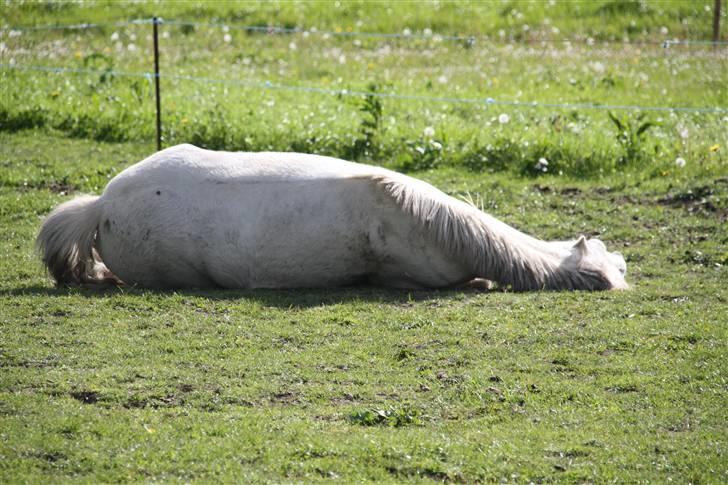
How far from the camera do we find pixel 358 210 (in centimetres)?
629

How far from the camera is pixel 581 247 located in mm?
6449

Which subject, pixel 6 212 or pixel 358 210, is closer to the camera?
pixel 358 210

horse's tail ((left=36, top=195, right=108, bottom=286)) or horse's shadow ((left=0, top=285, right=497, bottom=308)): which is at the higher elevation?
horse's tail ((left=36, top=195, right=108, bottom=286))

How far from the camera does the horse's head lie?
639cm

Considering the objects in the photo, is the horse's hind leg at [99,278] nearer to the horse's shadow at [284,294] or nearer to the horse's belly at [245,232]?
the horse's shadow at [284,294]

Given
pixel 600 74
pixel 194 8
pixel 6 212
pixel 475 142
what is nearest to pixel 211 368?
pixel 6 212

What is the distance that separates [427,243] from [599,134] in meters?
4.60

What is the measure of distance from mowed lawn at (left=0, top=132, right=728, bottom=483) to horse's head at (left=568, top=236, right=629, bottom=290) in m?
0.16

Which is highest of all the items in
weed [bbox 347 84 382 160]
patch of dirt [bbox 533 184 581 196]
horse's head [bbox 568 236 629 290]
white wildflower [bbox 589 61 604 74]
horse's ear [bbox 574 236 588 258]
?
white wildflower [bbox 589 61 604 74]

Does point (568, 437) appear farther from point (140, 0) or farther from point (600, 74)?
point (140, 0)

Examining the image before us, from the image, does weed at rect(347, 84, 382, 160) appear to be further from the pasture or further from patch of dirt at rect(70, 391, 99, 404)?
patch of dirt at rect(70, 391, 99, 404)

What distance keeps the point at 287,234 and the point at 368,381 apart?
1.67 meters

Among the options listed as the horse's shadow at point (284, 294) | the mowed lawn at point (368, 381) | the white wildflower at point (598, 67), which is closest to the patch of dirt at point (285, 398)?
the mowed lawn at point (368, 381)

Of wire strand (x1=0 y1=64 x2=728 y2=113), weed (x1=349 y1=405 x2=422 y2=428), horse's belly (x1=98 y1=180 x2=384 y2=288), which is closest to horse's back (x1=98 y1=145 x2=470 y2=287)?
horse's belly (x1=98 y1=180 x2=384 y2=288)
